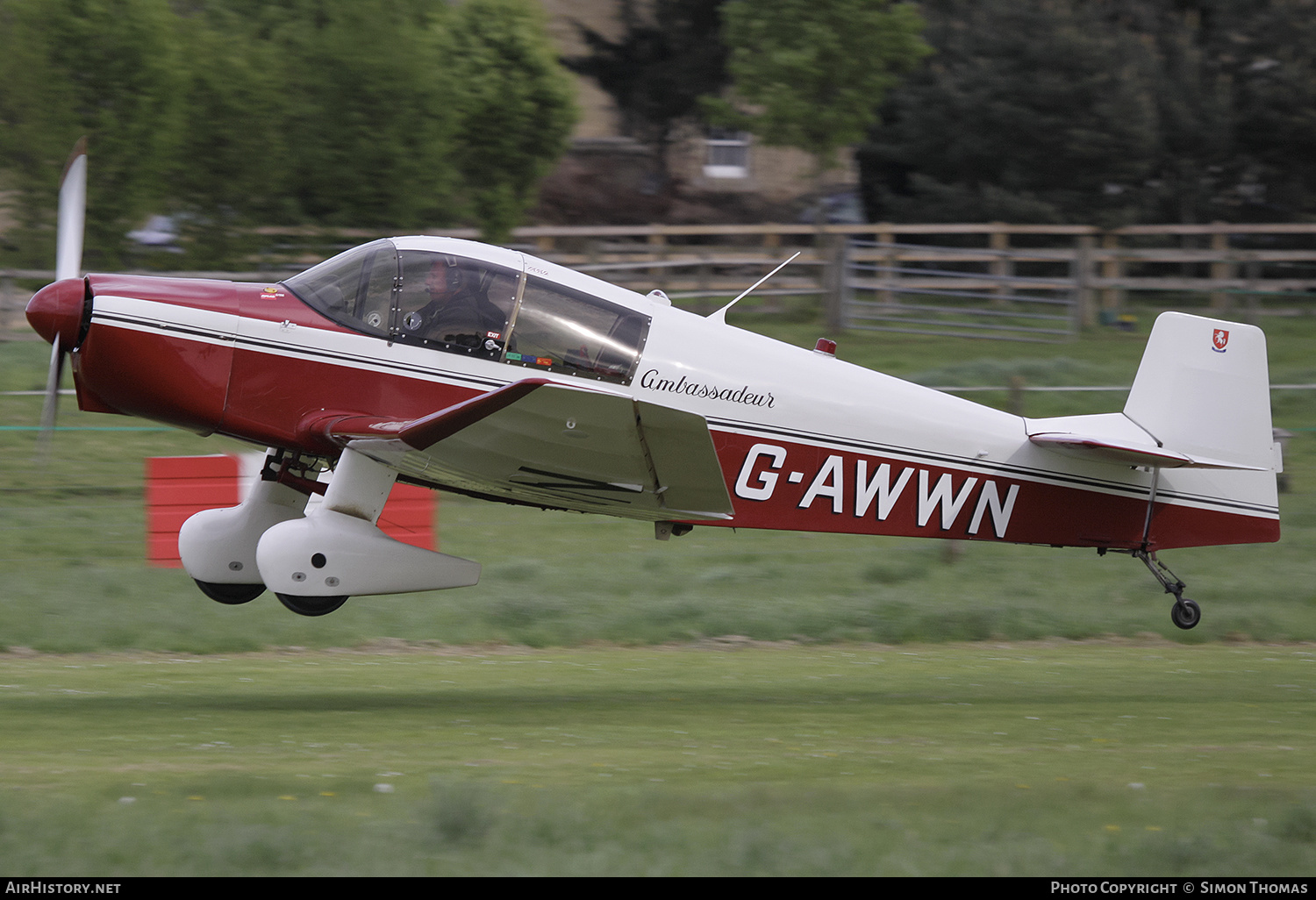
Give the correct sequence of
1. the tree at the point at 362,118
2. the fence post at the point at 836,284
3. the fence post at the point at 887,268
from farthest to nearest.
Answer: the fence post at the point at 887,268, the fence post at the point at 836,284, the tree at the point at 362,118

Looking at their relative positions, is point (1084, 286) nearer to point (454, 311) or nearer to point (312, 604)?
point (454, 311)

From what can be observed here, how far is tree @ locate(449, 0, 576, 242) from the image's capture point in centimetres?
2403

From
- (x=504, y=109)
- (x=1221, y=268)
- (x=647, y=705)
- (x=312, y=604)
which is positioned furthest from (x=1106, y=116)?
(x=312, y=604)

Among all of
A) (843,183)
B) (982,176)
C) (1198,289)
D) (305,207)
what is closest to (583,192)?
(843,183)

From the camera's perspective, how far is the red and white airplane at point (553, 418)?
756 centimetres

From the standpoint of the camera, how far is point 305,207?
839 inches

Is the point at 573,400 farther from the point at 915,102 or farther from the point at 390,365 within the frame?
the point at 915,102

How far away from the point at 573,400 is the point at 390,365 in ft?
5.21

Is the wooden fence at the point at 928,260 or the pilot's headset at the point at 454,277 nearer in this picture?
the pilot's headset at the point at 454,277

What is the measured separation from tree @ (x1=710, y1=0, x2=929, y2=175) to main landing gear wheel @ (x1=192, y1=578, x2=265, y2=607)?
58.5ft

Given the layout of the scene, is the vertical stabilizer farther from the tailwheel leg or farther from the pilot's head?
the pilot's head

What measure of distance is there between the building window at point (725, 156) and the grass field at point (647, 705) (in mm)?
18581

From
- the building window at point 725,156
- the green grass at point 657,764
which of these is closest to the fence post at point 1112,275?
the building window at point 725,156

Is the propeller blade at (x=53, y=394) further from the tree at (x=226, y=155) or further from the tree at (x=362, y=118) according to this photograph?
the tree at (x=362, y=118)
